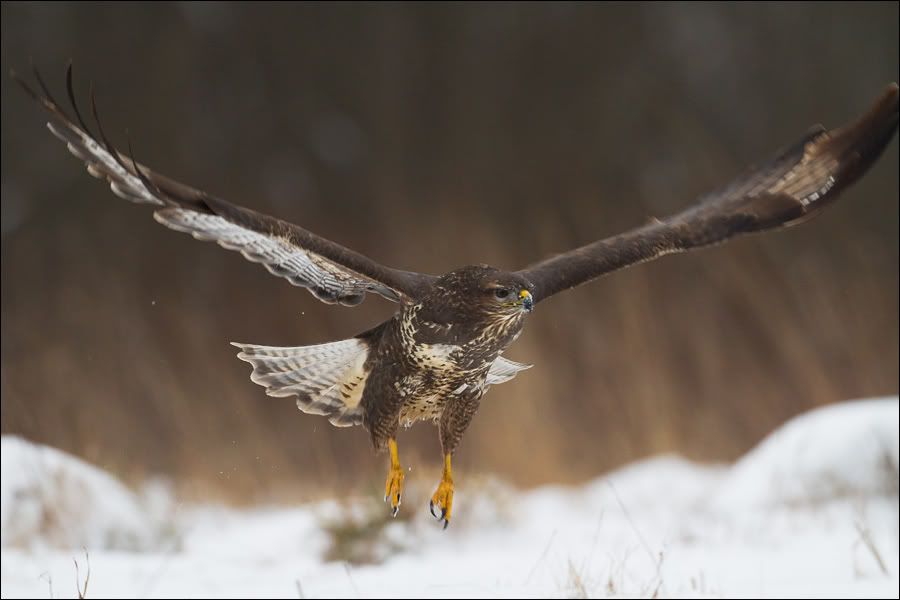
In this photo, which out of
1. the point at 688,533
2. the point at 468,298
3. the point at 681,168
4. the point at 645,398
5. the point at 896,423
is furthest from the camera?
the point at 681,168

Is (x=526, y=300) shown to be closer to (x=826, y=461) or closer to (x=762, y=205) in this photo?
(x=762, y=205)

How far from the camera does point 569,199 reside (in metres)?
11.3

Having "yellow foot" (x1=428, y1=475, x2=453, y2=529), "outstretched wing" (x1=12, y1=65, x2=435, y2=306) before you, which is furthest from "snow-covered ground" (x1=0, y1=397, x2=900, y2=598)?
"outstretched wing" (x1=12, y1=65, x2=435, y2=306)

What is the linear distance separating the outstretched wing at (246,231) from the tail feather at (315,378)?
0.65 meters

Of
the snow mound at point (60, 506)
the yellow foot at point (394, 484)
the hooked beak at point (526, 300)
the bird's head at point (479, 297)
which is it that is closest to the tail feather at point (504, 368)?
the yellow foot at point (394, 484)

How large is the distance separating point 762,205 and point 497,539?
263cm

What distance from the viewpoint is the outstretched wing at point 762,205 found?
441cm

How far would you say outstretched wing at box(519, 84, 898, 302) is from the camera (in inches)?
174

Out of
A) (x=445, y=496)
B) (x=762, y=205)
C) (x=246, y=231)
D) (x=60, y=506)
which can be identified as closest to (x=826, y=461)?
(x=762, y=205)

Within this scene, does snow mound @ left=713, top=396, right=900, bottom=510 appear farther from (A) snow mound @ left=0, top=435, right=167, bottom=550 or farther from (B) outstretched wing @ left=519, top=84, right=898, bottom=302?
(A) snow mound @ left=0, top=435, right=167, bottom=550

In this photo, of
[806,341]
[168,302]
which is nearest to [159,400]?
[168,302]

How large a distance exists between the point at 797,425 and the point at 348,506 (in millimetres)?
3017

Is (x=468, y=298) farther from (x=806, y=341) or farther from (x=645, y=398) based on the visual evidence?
(x=806, y=341)

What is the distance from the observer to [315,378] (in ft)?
16.1
